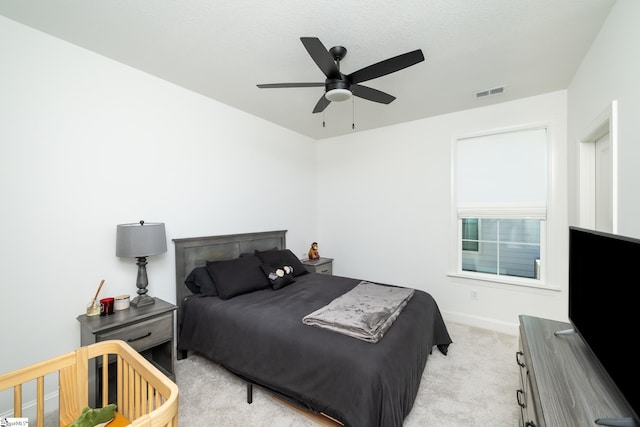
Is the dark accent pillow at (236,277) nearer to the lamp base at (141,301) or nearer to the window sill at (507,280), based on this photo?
the lamp base at (141,301)

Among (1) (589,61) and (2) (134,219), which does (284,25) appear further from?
(1) (589,61)

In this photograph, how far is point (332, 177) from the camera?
469 cm

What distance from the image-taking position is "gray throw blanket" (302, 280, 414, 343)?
184cm

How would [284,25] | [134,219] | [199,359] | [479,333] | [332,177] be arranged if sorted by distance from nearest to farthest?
[284,25]
[134,219]
[199,359]
[479,333]
[332,177]

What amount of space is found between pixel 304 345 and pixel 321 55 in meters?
1.93

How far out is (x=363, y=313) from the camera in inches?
80.8

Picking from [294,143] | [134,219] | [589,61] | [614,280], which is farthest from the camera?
[294,143]

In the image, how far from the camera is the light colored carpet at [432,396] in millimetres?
1867

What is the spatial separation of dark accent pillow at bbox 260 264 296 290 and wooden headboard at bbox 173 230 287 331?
1.80ft

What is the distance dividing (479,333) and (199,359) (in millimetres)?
3196

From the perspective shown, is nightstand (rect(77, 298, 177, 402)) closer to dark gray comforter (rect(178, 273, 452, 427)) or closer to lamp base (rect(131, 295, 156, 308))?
lamp base (rect(131, 295, 156, 308))

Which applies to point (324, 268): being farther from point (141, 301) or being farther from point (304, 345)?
point (141, 301)

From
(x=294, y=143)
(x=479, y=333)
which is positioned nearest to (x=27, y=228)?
(x=294, y=143)

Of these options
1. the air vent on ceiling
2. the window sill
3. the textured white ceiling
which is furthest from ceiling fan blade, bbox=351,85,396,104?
the window sill
